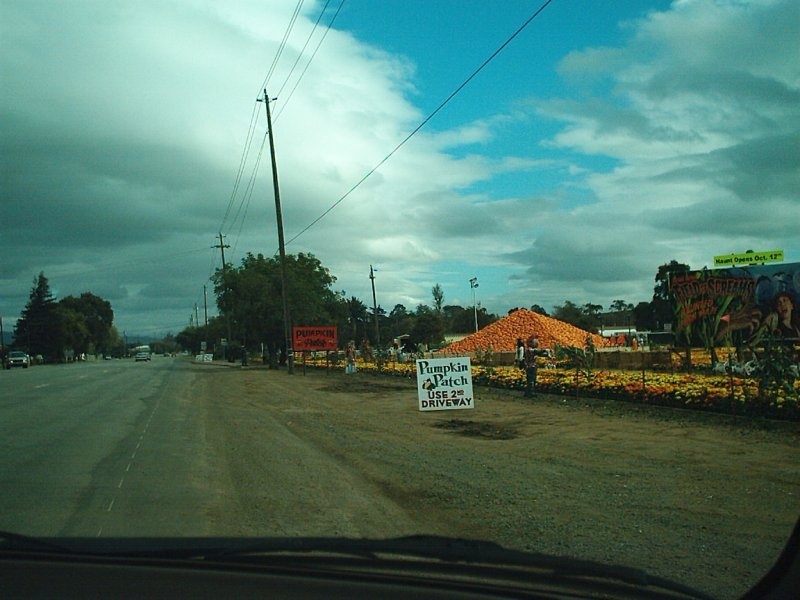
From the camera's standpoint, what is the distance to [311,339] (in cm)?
4966

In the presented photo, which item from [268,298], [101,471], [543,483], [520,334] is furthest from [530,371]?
[268,298]

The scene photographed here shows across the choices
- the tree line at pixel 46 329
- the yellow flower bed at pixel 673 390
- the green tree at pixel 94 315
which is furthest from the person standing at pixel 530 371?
Result: the green tree at pixel 94 315

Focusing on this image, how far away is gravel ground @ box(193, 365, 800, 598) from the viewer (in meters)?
6.53

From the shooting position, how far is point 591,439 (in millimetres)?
13211

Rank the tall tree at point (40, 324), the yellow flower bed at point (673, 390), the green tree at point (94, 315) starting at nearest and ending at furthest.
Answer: the yellow flower bed at point (673, 390) < the tall tree at point (40, 324) < the green tree at point (94, 315)

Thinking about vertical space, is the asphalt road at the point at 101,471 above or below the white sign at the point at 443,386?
below

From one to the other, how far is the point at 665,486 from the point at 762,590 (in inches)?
234

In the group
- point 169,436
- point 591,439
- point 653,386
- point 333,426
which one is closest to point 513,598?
point 591,439

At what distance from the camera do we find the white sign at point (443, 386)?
742 inches

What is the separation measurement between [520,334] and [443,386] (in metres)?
33.8

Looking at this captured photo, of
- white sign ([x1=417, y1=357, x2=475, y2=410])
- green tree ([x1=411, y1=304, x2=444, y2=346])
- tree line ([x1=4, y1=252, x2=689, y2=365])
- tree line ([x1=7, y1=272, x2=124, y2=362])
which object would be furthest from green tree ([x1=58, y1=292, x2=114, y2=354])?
white sign ([x1=417, y1=357, x2=475, y2=410])

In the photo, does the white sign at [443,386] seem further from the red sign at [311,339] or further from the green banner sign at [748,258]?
the red sign at [311,339]

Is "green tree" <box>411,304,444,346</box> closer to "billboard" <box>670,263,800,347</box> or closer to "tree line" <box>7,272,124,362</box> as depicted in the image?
"billboard" <box>670,263,800,347</box>

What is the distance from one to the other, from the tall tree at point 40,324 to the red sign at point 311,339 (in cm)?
7647
